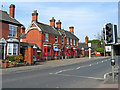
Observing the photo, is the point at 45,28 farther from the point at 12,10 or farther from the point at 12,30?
the point at 12,30

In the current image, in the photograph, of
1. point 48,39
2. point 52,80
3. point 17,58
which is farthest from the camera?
point 48,39

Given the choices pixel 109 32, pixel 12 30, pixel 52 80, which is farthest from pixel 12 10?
pixel 109 32

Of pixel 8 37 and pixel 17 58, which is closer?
pixel 17 58

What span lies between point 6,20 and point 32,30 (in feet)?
40.6

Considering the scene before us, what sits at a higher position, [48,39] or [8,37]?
[48,39]

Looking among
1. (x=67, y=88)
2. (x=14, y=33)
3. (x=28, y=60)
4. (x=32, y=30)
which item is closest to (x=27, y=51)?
(x=28, y=60)

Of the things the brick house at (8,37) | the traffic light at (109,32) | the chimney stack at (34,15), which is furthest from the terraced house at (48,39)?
the traffic light at (109,32)

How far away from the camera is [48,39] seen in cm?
3666

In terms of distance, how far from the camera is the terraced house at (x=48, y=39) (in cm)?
3434

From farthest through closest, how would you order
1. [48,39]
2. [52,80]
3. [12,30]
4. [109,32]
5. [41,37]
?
1. [48,39]
2. [41,37]
3. [12,30]
4. [52,80]
5. [109,32]

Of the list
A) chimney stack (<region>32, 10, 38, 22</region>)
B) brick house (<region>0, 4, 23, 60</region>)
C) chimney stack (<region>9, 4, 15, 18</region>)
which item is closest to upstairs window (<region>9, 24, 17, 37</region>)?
brick house (<region>0, 4, 23, 60</region>)

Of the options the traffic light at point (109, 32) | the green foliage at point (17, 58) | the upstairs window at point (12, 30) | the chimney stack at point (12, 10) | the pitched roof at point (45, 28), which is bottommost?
the green foliage at point (17, 58)

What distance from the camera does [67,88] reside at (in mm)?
7613

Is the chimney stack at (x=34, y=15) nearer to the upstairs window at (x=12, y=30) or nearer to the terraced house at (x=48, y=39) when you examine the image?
the terraced house at (x=48, y=39)
